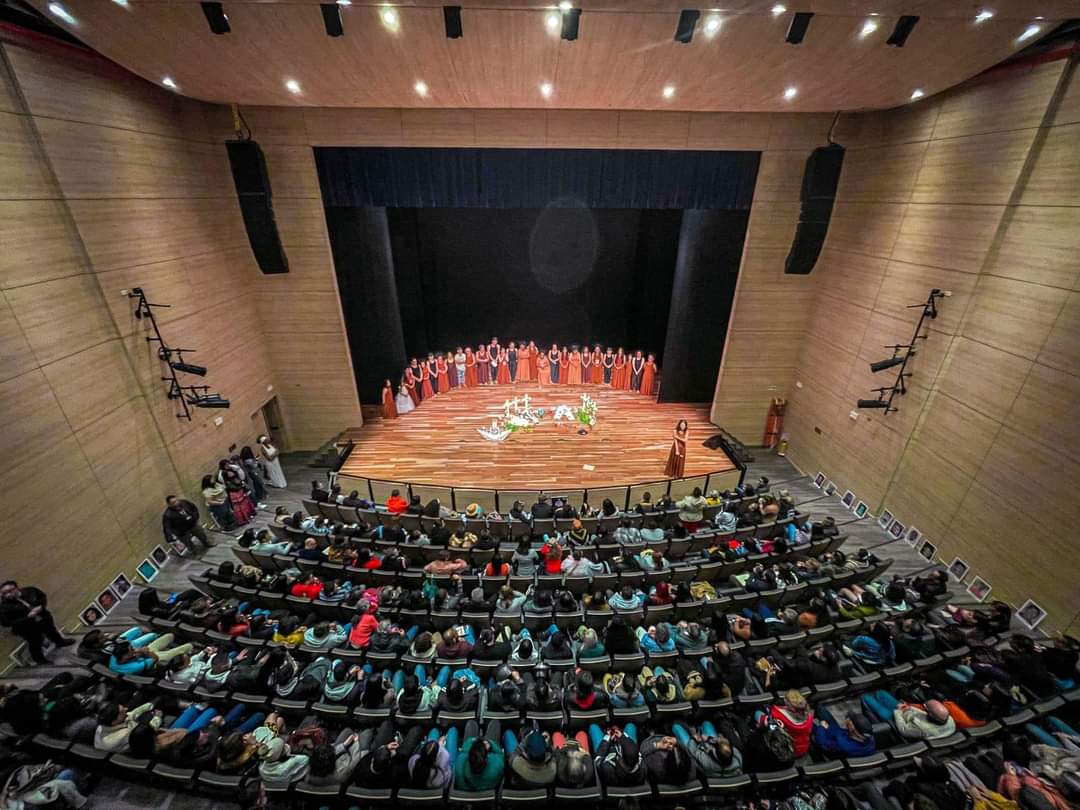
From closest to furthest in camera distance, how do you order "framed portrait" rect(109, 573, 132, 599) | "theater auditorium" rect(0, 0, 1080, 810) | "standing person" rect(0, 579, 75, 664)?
"theater auditorium" rect(0, 0, 1080, 810) → "standing person" rect(0, 579, 75, 664) → "framed portrait" rect(109, 573, 132, 599)

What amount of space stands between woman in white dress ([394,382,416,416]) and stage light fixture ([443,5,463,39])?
9.19 metres

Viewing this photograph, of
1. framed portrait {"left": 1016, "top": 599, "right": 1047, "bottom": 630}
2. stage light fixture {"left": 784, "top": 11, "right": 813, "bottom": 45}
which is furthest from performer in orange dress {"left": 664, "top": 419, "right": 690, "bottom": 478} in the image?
stage light fixture {"left": 784, "top": 11, "right": 813, "bottom": 45}

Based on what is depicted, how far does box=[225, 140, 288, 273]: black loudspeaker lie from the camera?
9.63 meters

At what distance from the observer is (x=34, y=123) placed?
5.96m

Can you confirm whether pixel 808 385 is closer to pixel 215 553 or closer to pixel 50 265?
pixel 215 553

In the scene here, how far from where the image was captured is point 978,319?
7.34 meters

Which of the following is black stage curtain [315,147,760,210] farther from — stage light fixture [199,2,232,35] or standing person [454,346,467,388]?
standing person [454,346,467,388]

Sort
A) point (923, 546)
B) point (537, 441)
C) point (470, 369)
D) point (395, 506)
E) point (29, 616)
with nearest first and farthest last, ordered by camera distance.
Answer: point (29, 616) < point (923, 546) < point (395, 506) < point (537, 441) < point (470, 369)

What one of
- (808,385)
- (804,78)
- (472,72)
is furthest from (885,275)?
(472,72)

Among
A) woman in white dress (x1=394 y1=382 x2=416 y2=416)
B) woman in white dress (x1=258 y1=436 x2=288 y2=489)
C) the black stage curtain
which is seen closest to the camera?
woman in white dress (x1=258 y1=436 x2=288 y2=489)

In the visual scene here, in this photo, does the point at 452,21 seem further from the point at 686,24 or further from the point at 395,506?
the point at 395,506

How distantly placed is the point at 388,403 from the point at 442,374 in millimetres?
2277

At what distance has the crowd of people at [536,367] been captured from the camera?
48.6 feet

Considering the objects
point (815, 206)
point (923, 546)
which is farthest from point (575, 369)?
point (923, 546)
